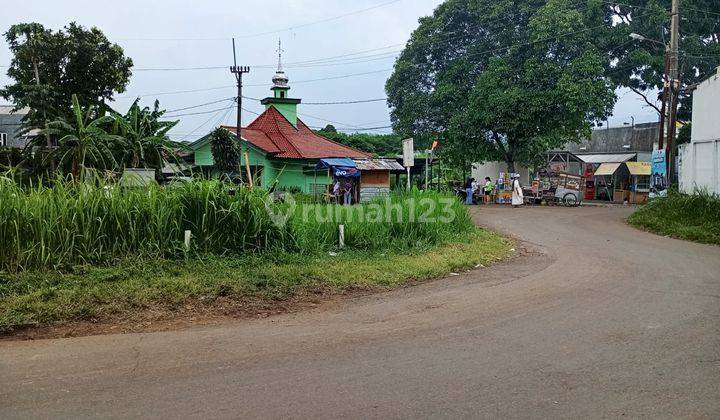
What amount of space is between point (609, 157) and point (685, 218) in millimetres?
26837

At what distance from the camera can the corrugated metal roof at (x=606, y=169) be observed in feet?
122

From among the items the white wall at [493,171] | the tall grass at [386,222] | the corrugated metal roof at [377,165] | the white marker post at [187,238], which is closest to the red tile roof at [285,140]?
the corrugated metal roof at [377,165]

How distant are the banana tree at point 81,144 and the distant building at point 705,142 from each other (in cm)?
1725

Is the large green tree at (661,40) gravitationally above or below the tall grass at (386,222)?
above

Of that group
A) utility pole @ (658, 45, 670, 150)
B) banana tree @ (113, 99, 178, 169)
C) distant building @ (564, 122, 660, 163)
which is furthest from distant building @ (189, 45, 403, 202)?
distant building @ (564, 122, 660, 163)

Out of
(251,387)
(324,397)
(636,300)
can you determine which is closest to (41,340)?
(251,387)

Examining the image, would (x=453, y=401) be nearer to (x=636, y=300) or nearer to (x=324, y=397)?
(x=324, y=397)

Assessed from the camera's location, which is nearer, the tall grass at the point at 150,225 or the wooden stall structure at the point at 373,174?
the tall grass at the point at 150,225

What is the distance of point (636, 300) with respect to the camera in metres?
7.74

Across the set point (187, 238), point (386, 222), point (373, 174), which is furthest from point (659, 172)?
point (187, 238)

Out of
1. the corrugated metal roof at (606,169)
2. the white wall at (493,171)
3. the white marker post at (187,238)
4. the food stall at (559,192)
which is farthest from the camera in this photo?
the white wall at (493,171)

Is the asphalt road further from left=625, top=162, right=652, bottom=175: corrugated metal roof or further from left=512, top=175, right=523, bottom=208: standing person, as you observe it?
left=625, top=162, right=652, bottom=175: corrugated metal roof

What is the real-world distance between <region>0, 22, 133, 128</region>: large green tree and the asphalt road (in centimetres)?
1898

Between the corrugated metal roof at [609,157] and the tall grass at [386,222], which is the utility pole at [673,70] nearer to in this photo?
the tall grass at [386,222]
